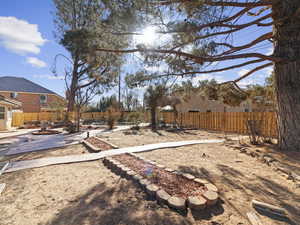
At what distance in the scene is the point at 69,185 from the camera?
9.23 feet

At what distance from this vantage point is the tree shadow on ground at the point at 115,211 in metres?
1.78

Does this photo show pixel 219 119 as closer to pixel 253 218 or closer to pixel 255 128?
pixel 255 128

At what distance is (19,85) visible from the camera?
77.8 ft

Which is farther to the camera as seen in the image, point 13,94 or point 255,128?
point 13,94

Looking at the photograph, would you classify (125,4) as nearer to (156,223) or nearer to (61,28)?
(156,223)

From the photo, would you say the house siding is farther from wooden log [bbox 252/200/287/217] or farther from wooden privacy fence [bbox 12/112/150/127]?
wooden log [bbox 252/200/287/217]

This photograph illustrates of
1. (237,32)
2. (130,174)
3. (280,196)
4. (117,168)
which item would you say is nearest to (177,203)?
(130,174)

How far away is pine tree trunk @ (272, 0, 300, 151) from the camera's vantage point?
4.07m

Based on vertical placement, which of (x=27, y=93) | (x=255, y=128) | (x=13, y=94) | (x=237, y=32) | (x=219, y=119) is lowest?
(x=255, y=128)

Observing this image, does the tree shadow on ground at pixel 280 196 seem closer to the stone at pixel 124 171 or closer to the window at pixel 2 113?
the stone at pixel 124 171

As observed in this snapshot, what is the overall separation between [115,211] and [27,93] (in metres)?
28.4

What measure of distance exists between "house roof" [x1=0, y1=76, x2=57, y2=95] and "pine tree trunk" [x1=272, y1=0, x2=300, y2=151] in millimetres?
29423

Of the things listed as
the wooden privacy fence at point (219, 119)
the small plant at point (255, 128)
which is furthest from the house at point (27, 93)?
the small plant at point (255, 128)

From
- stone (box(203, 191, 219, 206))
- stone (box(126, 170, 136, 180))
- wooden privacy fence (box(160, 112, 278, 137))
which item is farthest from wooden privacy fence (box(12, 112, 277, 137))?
stone (box(126, 170, 136, 180))
